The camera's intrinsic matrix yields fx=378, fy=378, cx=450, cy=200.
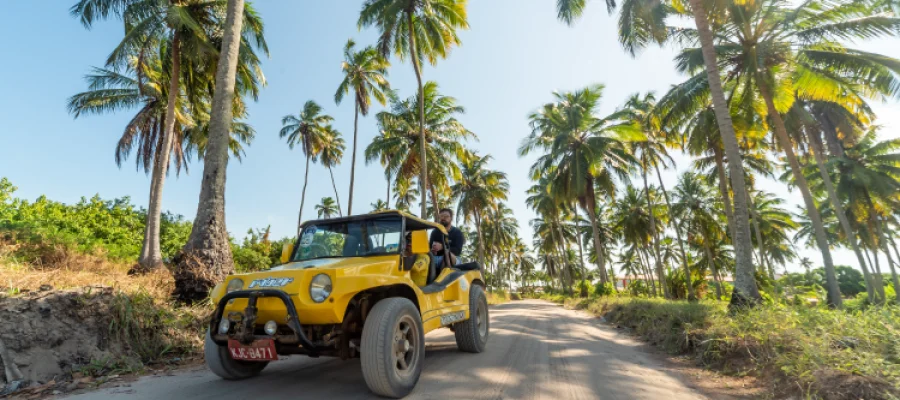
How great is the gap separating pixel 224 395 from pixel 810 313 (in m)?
7.14

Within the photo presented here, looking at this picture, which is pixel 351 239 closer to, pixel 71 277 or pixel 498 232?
pixel 71 277

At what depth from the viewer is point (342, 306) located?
3.09m

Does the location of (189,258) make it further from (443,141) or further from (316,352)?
(443,141)

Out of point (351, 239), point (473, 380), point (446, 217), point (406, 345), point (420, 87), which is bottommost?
point (473, 380)

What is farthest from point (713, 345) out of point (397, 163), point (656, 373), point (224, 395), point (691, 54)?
point (397, 163)

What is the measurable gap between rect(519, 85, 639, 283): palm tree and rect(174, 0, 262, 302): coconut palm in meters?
16.8

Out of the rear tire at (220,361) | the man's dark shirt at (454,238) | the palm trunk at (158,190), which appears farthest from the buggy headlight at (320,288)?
the palm trunk at (158,190)

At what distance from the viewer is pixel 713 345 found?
5043 millimetres

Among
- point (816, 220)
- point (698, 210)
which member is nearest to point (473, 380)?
point (816, 220)

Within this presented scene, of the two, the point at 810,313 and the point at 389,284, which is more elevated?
the point at 389,284

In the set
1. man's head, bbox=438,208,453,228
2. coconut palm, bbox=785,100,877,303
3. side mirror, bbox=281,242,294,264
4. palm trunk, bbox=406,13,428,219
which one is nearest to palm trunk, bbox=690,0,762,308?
man's head, bbox=438,208,453,228

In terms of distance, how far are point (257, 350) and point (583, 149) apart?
2014 centimetres

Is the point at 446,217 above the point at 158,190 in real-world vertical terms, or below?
below

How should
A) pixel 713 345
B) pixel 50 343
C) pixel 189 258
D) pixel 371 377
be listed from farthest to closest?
pixel 189 258
pixel 713 345
pixel 50 343
pixel 371 377
